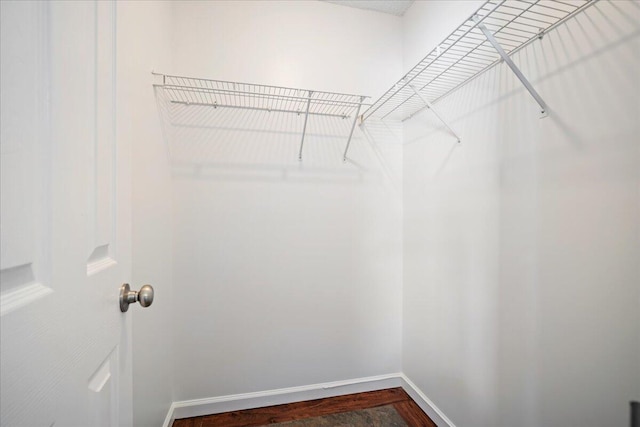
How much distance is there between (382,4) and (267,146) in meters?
1.26

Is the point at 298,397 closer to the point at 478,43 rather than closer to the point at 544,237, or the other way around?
the point at 544,237

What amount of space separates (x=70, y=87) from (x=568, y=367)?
1564 millimetres

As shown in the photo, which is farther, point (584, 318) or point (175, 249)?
point (175, 249)

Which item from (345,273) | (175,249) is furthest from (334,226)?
(175,249)

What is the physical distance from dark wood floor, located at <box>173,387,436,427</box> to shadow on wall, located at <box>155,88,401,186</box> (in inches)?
57.3

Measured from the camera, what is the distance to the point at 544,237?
3.29 ft

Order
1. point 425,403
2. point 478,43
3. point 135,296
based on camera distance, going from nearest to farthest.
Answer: point 135,296 < point 478,43 < point 425,403

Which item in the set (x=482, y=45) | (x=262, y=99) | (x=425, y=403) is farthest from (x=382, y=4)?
(x=425, y=403)

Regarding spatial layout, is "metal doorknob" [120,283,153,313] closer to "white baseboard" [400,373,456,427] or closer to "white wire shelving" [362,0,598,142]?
"white wire shelving" [362,0,598,142]

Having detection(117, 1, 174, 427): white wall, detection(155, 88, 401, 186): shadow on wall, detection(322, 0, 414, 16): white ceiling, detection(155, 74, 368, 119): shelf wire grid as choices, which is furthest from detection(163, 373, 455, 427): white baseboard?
detection(322, 0, 414, 16): white ceiling

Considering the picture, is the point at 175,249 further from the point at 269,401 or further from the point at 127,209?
the point at 269,401

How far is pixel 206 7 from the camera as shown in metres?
1.61

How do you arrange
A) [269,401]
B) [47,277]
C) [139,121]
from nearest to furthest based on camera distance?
[47,277] → [139,121] → [269,401]

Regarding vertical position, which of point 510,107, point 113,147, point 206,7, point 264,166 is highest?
point 206,7
